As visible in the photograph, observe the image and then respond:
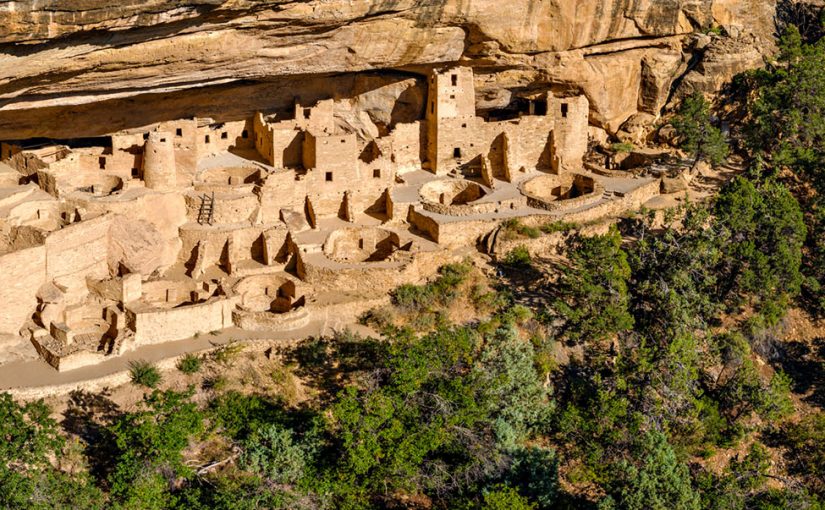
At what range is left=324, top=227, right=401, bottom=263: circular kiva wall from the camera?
31.4 meters

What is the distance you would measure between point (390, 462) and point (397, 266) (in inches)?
253

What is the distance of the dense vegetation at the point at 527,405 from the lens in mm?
24859

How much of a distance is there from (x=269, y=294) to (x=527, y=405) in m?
7.88

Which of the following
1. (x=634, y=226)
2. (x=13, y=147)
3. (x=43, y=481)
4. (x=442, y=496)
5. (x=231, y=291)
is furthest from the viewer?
(x=634, y=226)

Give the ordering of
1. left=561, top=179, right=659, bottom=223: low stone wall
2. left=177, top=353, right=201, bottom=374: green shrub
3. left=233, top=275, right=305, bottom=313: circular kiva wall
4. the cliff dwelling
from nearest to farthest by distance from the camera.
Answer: left=177, top=353, right=201, bottom=374: green shrub
the cliff dwelling
left=233, top=275, right=305, bottom=313: circular kiva wall
left=561, top=179, right=659, bottom=223: low stone wall

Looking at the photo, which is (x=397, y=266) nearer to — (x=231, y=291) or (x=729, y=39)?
(x=231, y=291)

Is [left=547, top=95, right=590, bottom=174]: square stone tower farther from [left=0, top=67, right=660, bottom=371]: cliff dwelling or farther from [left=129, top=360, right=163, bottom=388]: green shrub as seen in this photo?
[left=129, top=360, right=163, bottom=388]: green shrub

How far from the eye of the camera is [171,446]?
24297 mm

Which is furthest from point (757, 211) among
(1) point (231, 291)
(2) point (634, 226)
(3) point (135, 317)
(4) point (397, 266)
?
(3) point (135, 317)

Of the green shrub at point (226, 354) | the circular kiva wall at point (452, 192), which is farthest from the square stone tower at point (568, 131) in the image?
the green shrub at point (226, 354)

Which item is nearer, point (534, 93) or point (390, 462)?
point (390, 462)

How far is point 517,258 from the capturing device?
103ft

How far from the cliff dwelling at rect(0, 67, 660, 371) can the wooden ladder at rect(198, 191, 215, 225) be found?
0.06 meters

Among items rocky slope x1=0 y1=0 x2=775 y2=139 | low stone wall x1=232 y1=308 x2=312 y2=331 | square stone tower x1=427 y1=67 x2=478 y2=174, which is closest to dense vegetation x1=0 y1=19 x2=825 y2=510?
low stone wall x1=232 y1=308 x2=312 y2=331
